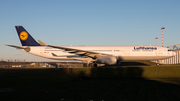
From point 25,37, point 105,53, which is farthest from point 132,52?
point 25,37

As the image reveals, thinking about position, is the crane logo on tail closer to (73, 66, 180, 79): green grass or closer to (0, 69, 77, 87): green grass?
(73, 66, 180, 79): green grass

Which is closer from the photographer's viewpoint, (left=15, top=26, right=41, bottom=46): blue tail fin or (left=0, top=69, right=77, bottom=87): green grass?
(left=0, top=69, right=77, bottom=87): green grass

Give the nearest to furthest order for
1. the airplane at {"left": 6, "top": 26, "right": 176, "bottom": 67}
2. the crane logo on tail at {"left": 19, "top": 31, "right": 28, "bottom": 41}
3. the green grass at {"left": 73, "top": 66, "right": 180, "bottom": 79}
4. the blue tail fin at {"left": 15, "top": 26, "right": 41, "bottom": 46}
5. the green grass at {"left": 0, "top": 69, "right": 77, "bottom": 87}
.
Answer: the green grass at {"left": 0, "top": 69, "right": 77, "bottom": 87} < the green grass at {"left": 73, "top": 66, "right": 180, "bottom": 79} < the airplane at {"left": 6, "top": 26, "right": 176, "bottom": 67} < the blue tail fin at {"left": 15, "top": 26, "right": 41, "bottom": 46} < the crane logo on tail at {"left": 19, "top": 31, "right": 28, "bottom": 41}

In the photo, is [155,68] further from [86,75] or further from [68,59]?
[68,59]

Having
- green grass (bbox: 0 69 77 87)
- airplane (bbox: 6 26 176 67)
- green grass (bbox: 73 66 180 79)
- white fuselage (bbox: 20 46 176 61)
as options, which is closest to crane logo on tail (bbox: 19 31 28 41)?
airplane (bbox: 6 26 176 67)

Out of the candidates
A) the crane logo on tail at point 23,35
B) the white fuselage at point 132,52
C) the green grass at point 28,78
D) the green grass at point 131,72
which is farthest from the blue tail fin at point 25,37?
the green grass at point 28,78

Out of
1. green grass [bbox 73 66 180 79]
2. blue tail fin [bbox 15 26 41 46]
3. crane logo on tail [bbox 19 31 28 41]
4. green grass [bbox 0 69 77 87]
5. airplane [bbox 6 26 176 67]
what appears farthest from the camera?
crane logo on tail [bbox 19 31 28 41]

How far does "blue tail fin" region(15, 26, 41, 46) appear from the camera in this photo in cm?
3704

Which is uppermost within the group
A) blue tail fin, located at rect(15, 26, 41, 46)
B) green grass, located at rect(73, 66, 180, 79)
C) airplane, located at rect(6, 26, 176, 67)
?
blue tail fin, located at rect(15, 26, 41, 46)

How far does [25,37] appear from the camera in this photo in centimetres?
3725

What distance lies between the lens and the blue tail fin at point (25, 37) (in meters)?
37.0

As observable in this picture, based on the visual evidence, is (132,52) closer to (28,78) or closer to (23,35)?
(28,78)

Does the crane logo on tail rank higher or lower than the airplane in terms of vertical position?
higher

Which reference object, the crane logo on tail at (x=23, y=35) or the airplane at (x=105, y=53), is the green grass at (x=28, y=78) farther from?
the crane logo on tail at (x=23, y=35)
